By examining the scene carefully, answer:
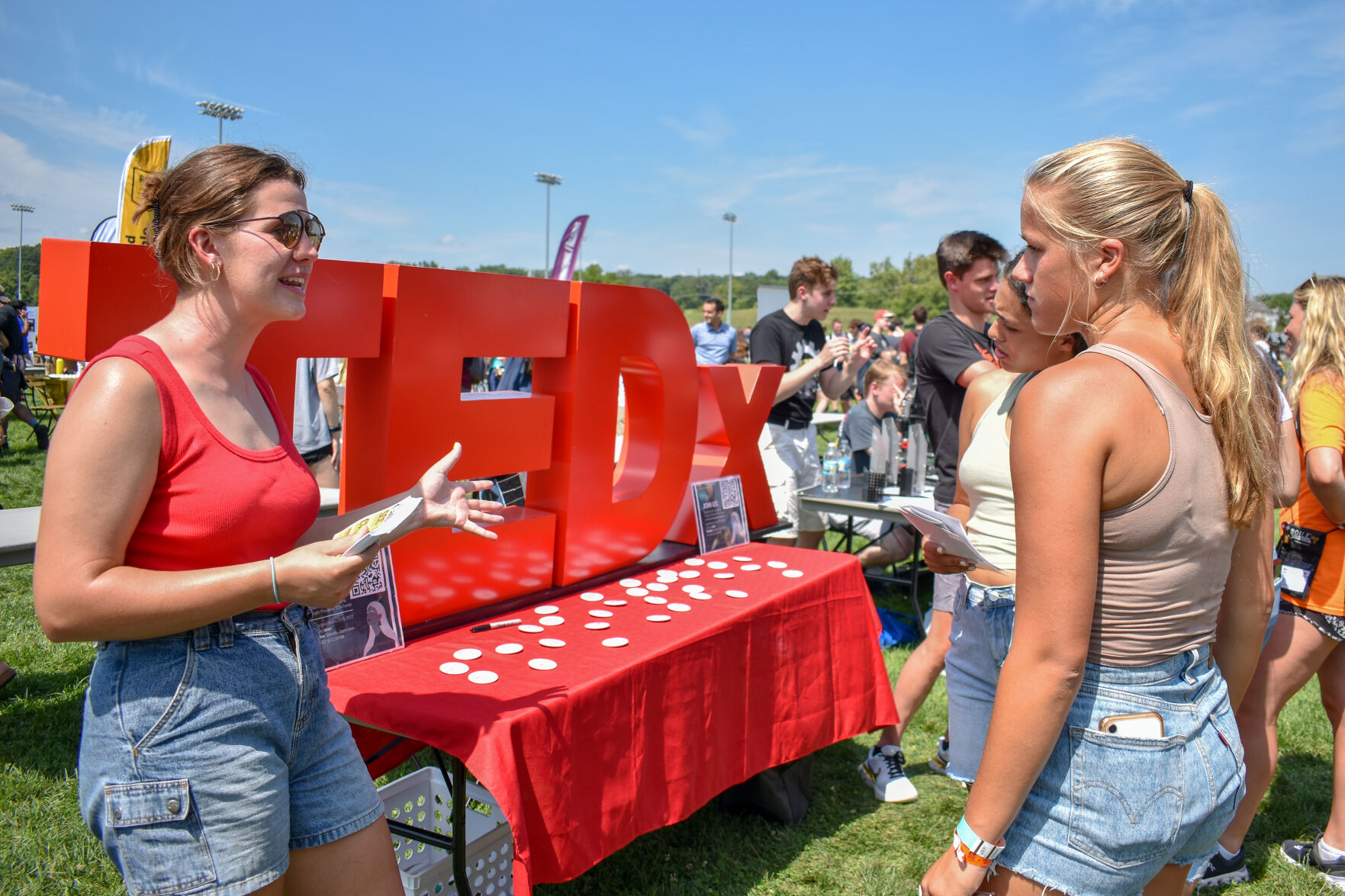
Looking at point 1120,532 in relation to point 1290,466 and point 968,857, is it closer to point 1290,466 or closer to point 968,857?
point 968,857

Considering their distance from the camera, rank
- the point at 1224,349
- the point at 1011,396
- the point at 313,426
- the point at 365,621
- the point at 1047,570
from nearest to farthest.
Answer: the point at 1047,570, the point at 1224,349, the point at 1011,396, the point at 365,621, the point at 313,426

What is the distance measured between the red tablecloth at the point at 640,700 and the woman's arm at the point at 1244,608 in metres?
1.40

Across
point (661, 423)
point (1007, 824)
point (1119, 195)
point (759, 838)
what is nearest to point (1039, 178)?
point (1119, 195)

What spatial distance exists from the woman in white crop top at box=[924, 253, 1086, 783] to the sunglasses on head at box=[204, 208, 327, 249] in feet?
4.34

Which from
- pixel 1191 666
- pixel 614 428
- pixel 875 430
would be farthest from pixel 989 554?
pixel 875 430

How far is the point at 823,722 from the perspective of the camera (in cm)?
328

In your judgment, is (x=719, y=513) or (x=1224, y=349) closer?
(x=1224, y=349)

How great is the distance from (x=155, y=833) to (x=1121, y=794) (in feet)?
4.95

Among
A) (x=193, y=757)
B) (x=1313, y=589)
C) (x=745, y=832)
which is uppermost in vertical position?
(x=1313, y=589)

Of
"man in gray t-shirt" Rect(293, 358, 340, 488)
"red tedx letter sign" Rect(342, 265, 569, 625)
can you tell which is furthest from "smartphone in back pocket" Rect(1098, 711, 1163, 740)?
"man in gray t-shirt" Rect(293, 358, 340, 488)

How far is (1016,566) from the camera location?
4.38 ft

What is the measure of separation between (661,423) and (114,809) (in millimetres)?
2417

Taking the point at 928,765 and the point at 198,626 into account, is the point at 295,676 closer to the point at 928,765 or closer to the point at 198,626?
the point at 198,626

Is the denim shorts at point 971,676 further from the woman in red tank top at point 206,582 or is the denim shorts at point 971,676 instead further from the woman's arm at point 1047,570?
the woman in red tank top at point 206,582
